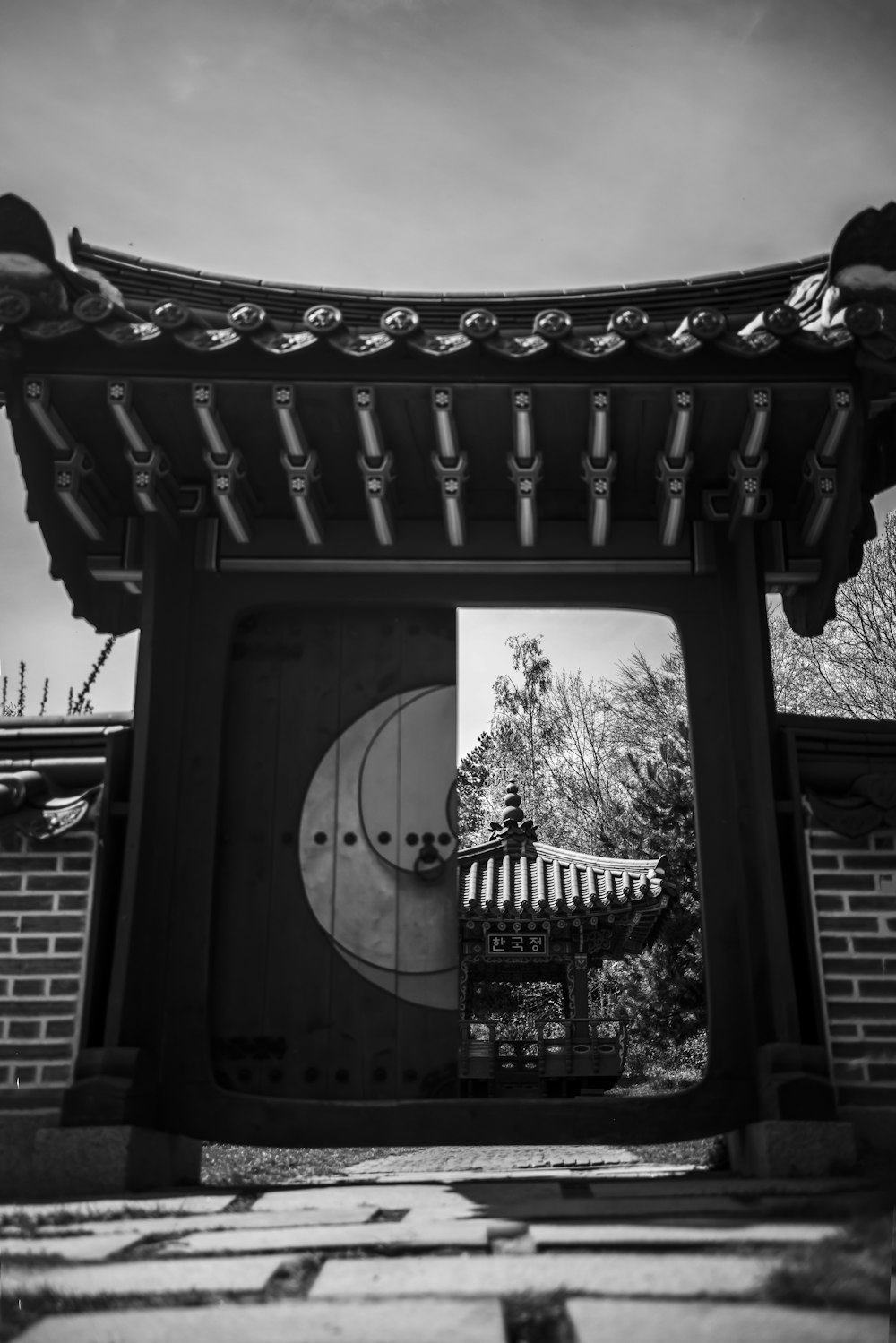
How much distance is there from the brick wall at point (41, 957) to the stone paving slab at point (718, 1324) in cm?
257

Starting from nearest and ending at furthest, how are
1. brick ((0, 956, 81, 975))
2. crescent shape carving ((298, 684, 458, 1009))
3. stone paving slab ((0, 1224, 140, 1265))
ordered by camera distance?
stone paving slab ((0, 1224, 140, 1265)) → brick ((0, 956, 81, 975)) → crescent shape carving ((298, 684, 458, 1009))

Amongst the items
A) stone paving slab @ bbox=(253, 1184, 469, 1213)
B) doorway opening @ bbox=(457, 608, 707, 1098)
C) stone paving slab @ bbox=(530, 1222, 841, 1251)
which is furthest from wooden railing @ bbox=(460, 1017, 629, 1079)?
stone paving slab @ bbox=(530, 1222, 841, 1251)

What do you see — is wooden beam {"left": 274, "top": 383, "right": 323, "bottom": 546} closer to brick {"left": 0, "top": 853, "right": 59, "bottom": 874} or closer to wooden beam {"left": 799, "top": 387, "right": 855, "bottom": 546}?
brick {"left": 0, "top": 853, "right": 59, "bottom": 874}

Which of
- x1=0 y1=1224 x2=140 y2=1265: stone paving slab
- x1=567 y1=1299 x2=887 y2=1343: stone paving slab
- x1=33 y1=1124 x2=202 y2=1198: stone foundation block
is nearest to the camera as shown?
x1=567 y1=1299 x2=887 y2=1343: stone paving slab

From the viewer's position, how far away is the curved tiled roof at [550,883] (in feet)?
48.5

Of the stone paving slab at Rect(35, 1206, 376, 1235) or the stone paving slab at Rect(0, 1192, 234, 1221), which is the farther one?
the stone paving slab at Rect(0, 1192, 234, 1221)

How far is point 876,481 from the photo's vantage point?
15.4ft

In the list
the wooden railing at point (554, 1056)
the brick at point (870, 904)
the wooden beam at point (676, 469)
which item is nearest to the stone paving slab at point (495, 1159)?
the brick at point (870, 904)

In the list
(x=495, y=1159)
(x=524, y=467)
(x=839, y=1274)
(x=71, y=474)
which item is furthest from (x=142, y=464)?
(x=495, y=1159)

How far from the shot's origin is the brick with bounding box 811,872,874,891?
13.4ft

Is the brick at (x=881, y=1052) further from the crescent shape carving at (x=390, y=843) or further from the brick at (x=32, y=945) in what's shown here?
the brick at (x=32, y=945)

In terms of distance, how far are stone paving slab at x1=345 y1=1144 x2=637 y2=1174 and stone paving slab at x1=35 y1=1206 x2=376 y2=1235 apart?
257cm

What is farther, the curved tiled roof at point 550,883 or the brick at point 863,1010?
the curved tiled roof at point 550,883

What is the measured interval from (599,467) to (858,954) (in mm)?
1927
